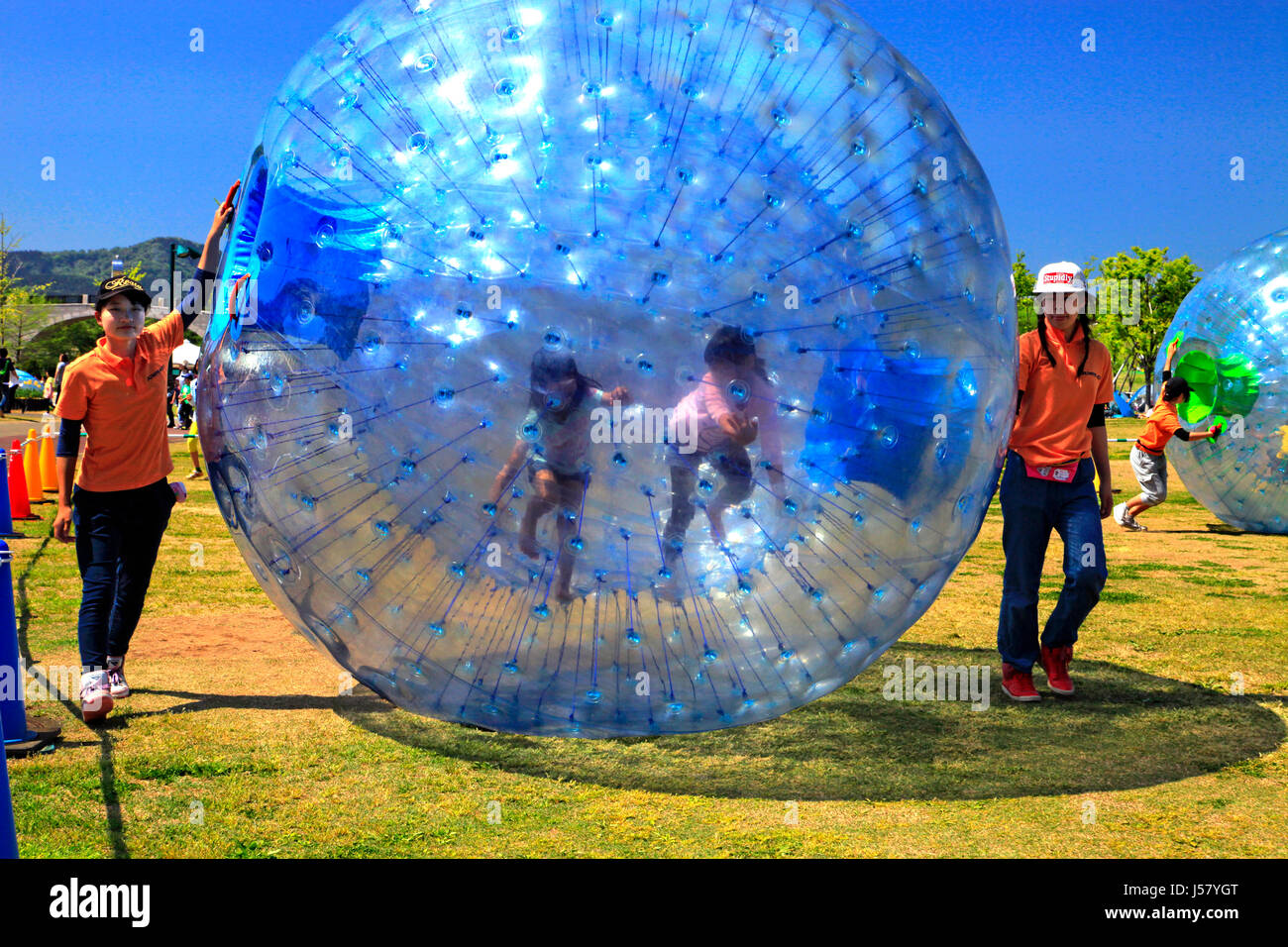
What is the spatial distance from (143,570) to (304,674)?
960 millimetres

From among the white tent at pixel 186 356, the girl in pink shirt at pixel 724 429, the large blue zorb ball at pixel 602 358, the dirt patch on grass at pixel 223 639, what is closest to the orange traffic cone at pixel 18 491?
the white tent at pixel 186 356

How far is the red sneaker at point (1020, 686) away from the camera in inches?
220

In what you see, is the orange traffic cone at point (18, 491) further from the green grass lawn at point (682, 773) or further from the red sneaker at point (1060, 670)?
the red sneaker at point (1060, 670)

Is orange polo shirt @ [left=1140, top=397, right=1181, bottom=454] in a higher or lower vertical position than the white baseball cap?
lower

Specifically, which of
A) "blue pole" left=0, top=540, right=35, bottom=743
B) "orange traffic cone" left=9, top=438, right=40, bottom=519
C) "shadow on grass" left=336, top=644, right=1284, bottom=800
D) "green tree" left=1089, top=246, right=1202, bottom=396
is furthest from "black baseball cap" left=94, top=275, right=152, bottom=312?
"green tree" left=1089, top=246, right=1202, bottom=396

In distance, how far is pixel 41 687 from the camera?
18.5 feet

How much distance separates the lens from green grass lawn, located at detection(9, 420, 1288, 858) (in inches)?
153

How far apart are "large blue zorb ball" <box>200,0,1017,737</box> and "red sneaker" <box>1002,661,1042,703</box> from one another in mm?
2237

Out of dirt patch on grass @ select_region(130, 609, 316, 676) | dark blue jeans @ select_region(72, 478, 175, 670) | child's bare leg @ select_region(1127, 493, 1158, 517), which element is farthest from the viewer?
child's bare leg @ select_region(1127, 493, 1158, 517)

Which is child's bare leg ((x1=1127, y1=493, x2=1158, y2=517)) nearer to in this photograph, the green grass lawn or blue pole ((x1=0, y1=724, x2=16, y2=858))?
the green grass lawn

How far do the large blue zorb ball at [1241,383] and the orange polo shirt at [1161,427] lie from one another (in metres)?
0.11

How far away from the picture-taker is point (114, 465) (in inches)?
210
